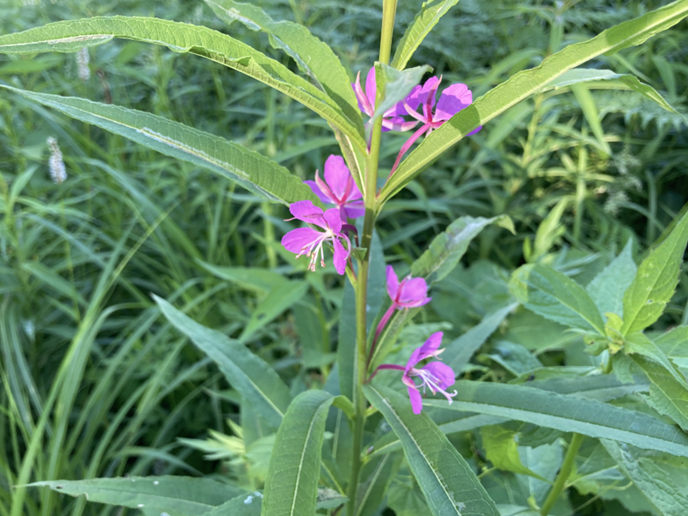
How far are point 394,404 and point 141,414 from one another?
1.07 meters

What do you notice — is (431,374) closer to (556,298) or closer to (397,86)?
(556,298)

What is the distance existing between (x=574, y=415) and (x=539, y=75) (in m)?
0.44

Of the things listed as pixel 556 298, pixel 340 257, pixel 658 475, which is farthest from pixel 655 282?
pixel 340 257

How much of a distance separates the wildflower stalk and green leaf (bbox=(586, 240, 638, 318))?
512 mm

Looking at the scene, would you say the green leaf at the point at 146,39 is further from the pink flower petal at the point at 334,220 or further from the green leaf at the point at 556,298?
the green leaf at the point at 556,298

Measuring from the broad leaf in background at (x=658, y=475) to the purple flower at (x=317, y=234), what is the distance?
530 mm

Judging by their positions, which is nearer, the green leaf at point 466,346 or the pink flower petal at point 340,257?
the pink flower petal at point 340,257

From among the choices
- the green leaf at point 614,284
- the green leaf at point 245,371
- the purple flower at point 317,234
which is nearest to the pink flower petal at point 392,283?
the purple flower at point 317,234

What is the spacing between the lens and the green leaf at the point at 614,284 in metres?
0.90

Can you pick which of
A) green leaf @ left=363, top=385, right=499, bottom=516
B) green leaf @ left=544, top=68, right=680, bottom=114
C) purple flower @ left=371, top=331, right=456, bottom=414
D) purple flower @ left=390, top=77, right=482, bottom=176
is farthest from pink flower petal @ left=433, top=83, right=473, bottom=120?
green leaf @ left=363, top=385, right=499, bottom=516

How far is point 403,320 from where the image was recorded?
0.73 metres

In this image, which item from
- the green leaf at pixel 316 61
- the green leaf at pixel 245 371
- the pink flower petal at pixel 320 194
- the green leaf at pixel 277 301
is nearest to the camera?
the green leaf at pixel 316 61

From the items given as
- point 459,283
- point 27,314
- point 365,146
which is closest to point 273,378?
point 365,146

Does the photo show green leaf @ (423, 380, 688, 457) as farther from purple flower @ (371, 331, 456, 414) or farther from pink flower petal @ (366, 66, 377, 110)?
pink flower petal @ (366, 66, 377, 110)
